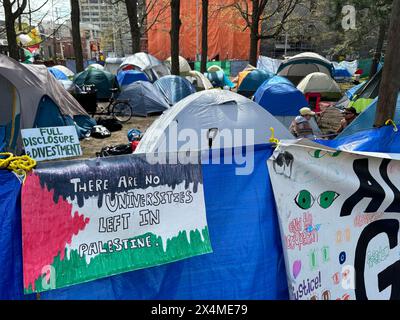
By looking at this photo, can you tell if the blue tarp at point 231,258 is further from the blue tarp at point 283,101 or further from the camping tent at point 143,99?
the camping tent at point 143,99

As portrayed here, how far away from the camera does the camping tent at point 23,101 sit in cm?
720

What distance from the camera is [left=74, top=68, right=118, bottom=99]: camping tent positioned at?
1488 centimetres

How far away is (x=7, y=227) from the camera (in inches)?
79.4

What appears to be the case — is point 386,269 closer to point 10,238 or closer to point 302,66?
point 10,238

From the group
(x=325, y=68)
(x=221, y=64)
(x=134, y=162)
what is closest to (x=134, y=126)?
(x=134, y=162)

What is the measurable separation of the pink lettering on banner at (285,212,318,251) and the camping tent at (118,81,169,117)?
34.3ft

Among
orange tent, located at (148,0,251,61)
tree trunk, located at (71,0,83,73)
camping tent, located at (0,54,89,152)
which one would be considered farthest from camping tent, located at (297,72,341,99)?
orange tent, located at (148,0,251,61)

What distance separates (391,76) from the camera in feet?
12.1

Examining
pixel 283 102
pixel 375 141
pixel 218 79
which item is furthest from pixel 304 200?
pixel 218 79

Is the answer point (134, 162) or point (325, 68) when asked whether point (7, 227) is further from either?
point (325, 68)

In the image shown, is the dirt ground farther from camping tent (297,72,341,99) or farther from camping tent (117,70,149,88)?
camping tent (297,72,341,99)

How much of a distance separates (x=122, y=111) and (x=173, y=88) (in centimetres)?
272

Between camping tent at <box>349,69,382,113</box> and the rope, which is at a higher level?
the rope
